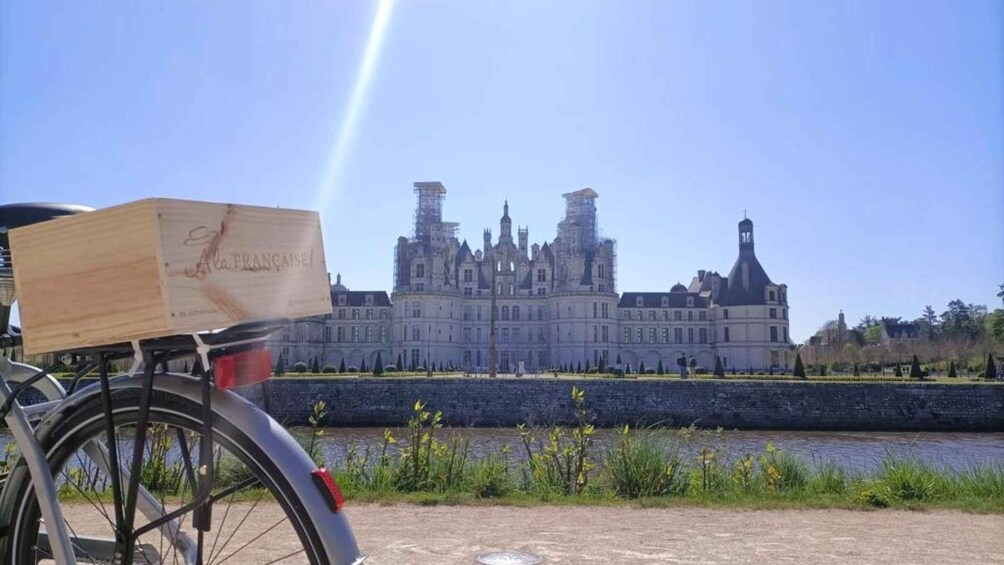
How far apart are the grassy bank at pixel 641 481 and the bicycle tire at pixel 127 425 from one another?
12.0 feet

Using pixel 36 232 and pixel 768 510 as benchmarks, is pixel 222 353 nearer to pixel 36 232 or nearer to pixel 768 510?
pixel 36 232

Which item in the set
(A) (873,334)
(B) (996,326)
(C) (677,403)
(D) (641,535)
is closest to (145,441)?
(D) (641,535)

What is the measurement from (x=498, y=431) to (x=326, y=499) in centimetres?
2207

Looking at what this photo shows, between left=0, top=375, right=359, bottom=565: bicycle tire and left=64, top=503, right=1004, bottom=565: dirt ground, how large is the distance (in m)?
1.46

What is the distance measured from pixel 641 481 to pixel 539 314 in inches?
2307

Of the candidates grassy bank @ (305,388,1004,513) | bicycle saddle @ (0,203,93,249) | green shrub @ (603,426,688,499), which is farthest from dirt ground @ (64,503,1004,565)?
bicycle saddle @ (0,203,93,249)

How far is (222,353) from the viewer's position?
202cm

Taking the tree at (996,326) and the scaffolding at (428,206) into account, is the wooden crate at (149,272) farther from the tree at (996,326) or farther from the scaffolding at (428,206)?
the scaffolding at (428,206)

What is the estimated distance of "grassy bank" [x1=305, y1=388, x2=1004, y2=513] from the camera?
5688 mm

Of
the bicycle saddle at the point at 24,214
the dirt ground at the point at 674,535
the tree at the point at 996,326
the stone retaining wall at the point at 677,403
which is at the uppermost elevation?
the tree at the point at 996,326

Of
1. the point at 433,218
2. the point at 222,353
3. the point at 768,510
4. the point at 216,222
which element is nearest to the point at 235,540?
the point at 222,353

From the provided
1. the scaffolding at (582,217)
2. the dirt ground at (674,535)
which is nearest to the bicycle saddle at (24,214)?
the dirt ground at (674,535)

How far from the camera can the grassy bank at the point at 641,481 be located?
18.7 feet

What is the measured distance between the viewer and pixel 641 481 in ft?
20.2
